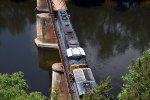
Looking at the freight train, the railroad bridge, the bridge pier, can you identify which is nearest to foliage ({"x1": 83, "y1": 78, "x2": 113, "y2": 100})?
the railroad bridge

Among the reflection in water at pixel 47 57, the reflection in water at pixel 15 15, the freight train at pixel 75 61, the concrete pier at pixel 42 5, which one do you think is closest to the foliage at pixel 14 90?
the freight train at pixel 75 61

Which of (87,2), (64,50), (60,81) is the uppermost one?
(87,2)

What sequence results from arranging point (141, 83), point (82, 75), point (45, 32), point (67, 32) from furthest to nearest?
point (45, 32), point (67, 32), point (82, 75), point (141, 83)

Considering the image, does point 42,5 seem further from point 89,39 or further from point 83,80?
point 83,80

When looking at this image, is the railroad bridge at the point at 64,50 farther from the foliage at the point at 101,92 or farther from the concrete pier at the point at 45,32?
the foliage at the point at 101,92

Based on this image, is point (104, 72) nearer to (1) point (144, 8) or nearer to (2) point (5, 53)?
(2) point (5, 53)

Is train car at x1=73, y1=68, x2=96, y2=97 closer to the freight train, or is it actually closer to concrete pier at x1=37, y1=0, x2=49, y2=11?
the freight train

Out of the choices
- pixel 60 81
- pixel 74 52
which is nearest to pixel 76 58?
pixel 74 52
